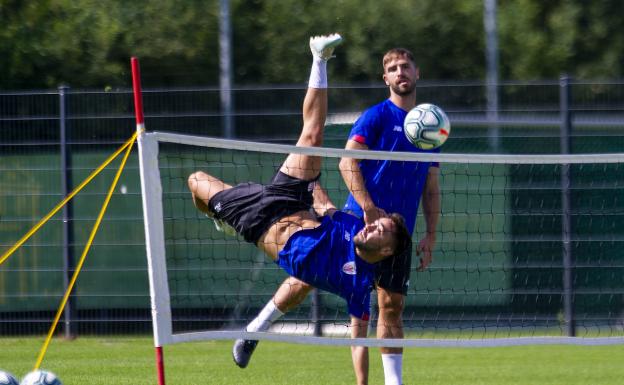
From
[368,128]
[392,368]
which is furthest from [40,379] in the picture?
[368,128]

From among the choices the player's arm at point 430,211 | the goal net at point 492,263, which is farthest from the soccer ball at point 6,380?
the goal net at point 492,263

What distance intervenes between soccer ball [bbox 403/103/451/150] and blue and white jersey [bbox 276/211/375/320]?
0.79 meters

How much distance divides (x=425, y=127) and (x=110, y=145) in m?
5.21

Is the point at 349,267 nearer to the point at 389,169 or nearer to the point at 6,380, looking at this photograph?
the point at 389,169

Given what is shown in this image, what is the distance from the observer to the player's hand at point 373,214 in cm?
746

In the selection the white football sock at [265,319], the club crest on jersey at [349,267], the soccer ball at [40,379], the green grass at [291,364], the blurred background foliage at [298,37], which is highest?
the blurred background foliage at [298,37]

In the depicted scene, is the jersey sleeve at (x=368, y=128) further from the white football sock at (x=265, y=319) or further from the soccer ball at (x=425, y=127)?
the white football sock at (x=265, y=319)

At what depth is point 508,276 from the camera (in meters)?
11.8

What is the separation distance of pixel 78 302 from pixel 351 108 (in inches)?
142

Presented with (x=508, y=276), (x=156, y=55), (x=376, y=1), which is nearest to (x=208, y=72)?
(x=156, y=55)

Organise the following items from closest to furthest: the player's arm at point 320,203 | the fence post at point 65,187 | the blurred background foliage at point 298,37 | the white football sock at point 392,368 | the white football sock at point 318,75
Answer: the white football sock at point 392,368 → the white football sock at point 318,75 → the player's arm at point 320,203 → the fence post at point 65,187 → the blurred background foliage at point 298,37

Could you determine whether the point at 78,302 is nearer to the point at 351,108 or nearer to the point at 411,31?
the point at 351,108

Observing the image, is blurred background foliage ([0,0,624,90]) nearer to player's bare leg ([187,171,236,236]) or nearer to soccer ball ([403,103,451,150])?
player's bare leg ([187,171,236,236])

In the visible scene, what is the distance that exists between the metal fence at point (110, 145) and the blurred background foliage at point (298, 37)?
9.21 metres
